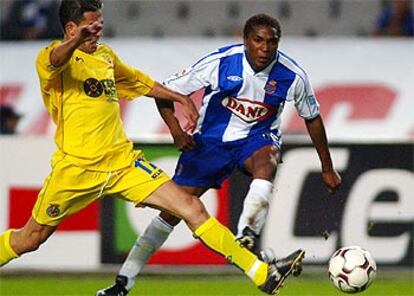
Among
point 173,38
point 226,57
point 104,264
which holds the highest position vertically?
point 226,57

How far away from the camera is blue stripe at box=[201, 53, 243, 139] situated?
9281 mm

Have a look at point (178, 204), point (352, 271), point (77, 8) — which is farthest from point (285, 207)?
point (77, 8)

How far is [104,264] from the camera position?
12859 millimetres

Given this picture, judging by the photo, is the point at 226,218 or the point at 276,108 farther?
the point at 226,218

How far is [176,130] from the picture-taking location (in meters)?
9.05

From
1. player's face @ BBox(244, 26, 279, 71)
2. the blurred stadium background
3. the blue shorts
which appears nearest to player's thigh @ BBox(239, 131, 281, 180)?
the blue shorts

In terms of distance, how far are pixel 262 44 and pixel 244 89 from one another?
418mm

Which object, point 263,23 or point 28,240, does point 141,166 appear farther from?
point 263,23

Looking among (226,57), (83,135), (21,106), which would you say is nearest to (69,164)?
(83,135)

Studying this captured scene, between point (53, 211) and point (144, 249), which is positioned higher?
point (53, 211)

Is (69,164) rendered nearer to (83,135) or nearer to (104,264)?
(83,135)

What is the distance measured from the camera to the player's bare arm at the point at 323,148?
9.30 meters

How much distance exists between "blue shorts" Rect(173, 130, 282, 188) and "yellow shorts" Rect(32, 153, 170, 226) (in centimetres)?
90

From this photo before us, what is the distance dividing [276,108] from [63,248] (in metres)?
4.17
